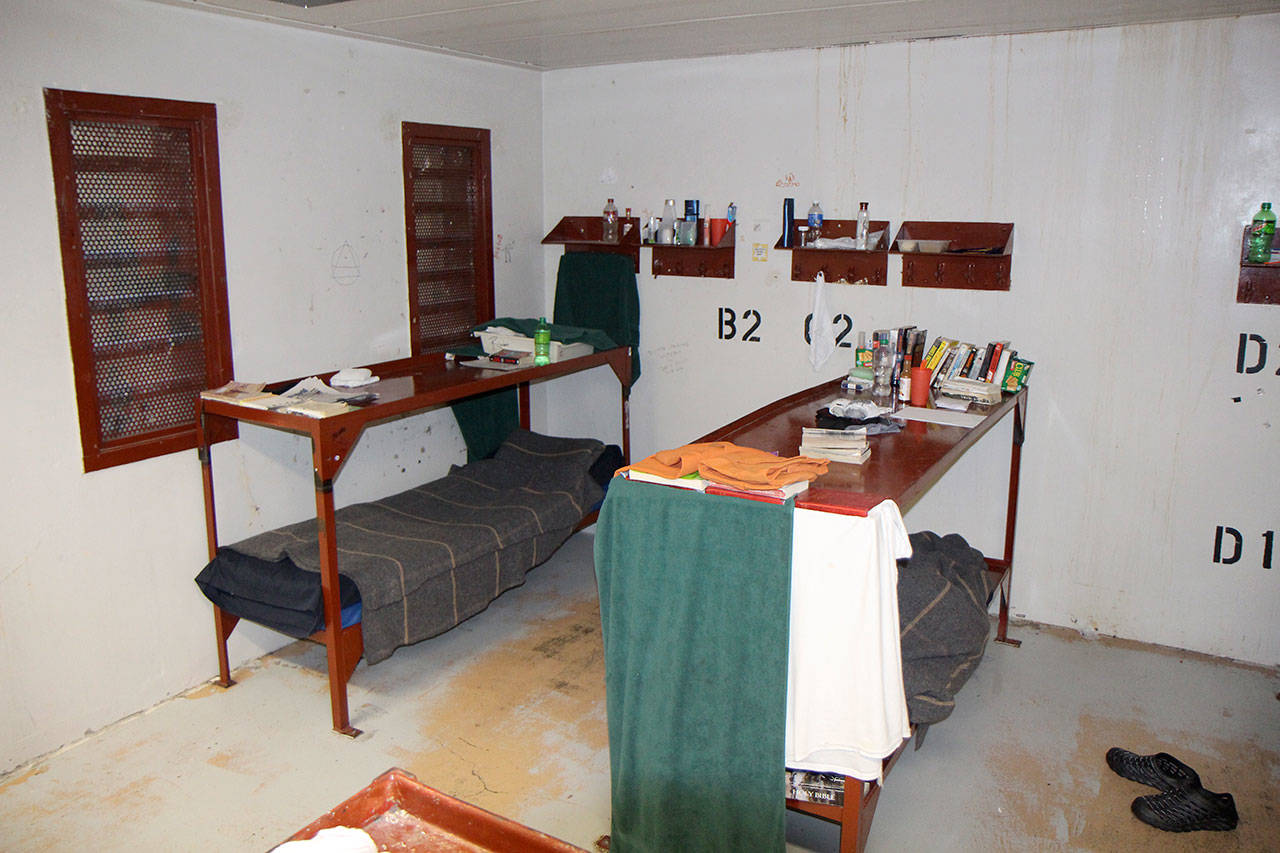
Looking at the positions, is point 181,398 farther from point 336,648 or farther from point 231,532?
point 336,648

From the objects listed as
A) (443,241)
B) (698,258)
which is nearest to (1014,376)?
(698,258)

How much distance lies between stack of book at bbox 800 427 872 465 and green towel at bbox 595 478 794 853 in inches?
23.0

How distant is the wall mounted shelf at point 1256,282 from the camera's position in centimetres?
365

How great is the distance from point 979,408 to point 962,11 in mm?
1433

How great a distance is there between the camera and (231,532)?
377 centimetres

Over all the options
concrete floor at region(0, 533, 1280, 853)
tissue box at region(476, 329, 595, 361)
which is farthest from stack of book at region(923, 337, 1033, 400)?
tissue box at region(476, 329, 595, 361)

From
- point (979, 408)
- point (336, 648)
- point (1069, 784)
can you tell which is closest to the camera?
point (1069, 784)

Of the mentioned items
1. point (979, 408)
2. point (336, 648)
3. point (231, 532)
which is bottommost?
point (336, 648)

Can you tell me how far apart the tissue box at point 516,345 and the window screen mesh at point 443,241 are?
0.91ft

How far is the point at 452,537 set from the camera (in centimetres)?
386

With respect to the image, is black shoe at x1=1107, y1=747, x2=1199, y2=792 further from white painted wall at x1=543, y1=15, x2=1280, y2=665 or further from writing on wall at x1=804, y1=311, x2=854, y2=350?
writing on wall at x1=804, y1=311, x2=854, y2=350

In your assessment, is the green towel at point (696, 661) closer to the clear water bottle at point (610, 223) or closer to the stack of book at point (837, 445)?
the stack of book at point (837, 445)

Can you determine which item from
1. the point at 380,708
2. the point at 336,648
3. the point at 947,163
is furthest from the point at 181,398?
the point at 947,163

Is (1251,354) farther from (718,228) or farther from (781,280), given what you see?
(718,228)
